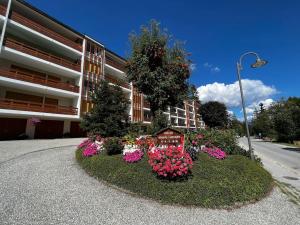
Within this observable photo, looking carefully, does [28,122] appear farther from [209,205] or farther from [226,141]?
[209,205]

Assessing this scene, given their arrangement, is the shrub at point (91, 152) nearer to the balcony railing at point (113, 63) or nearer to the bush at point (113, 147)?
the bush at point (113, 147)

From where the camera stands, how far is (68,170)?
9555mm

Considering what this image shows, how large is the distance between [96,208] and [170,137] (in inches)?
193

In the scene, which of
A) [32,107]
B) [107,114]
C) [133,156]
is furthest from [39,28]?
[133,156]

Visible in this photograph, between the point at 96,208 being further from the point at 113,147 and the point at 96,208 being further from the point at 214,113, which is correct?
the point at 214,113

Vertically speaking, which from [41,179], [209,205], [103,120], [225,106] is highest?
[225,106]

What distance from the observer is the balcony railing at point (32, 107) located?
20.4 meters

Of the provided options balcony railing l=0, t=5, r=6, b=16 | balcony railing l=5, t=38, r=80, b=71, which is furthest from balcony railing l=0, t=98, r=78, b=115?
balcony railing l=0, t=5, r=6, b=16

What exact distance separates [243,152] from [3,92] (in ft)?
84.1

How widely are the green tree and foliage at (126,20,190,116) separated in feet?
7.21

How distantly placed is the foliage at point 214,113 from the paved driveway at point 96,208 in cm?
4953

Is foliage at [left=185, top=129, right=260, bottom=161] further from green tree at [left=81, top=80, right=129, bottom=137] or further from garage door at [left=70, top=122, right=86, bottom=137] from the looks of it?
garage door at [left=70, top=122, right=86, bottom=137]

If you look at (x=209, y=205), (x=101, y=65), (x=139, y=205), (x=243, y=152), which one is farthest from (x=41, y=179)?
(x=101, y=65)

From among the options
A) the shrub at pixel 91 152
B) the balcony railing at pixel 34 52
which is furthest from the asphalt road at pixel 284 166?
the balcony railing at pixel 34 52
